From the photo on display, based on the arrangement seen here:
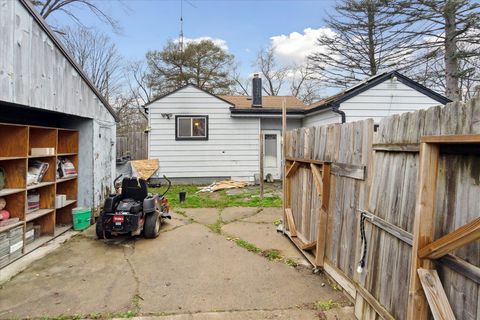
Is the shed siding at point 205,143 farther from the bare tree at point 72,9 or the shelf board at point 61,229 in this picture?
the shelf board at point 61,229

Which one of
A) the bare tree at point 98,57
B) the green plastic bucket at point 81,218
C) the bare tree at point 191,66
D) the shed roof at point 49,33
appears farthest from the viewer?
the bare tree at point 191,66

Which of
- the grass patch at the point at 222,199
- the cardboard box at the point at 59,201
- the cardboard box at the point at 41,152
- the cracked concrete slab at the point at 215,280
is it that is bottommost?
the cracked concrete slab at the point at 215,280

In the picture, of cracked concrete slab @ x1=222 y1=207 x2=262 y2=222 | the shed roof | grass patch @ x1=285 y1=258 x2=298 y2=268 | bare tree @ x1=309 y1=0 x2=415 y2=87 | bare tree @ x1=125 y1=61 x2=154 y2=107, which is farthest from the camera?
bare tree @ x1=125 y1=61 x2=154 y2=107

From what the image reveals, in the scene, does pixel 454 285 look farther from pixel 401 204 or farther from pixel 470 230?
pixel 401 204

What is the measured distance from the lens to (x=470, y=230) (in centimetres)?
154

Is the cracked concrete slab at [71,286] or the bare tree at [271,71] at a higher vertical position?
the bare tree at [271,71]

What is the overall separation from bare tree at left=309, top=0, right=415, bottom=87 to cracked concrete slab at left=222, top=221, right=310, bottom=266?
1226cm

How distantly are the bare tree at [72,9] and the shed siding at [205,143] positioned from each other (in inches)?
151

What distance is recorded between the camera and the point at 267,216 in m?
6.81

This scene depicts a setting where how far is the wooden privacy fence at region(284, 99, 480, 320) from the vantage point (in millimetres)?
1710

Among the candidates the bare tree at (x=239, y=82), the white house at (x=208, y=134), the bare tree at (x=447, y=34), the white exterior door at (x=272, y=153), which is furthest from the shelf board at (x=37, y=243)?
the bare tree at (x=239, y=82)

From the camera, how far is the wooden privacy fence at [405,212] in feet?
5.61

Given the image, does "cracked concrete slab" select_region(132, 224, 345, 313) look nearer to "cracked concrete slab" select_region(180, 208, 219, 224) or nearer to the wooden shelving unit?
"cracked concrete slab" select_region(180, 208, 219, 224)

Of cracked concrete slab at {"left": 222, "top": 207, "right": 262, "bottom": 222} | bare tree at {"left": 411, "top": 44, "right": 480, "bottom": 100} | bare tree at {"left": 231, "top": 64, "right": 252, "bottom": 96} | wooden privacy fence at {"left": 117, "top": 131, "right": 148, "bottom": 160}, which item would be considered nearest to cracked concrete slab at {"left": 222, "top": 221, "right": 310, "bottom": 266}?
cracked concrete slab at {"left": 222, "top": 207, "right": 262, "bottom": 222}
